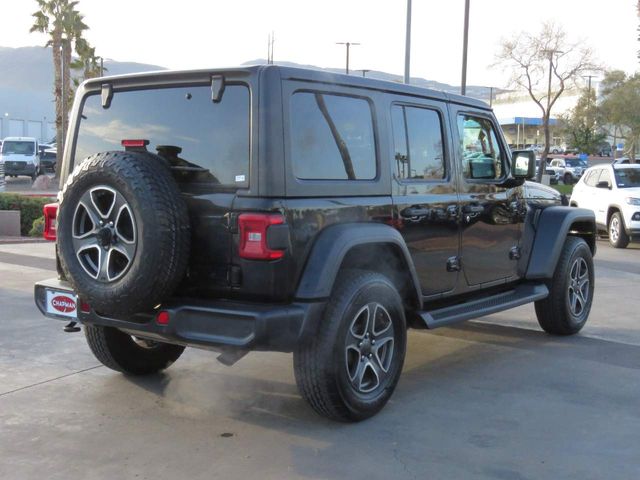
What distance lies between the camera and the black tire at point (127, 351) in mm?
5527

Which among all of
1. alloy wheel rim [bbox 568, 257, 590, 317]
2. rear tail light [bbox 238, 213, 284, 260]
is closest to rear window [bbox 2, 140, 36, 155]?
alloy wheel rim [bbox 568, 257, 590, 317]

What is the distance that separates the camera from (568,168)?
1891 inches

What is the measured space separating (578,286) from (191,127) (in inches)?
164

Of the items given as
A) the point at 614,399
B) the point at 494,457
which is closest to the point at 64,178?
the point at 494,457

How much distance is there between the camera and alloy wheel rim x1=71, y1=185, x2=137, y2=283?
4309 millimetres

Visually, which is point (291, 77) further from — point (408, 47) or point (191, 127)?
point (408, 47)

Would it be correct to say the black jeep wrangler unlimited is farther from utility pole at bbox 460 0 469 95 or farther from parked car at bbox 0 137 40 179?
parked car at bbox 0 137 40 179

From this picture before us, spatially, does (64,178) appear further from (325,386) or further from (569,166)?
(569,166)

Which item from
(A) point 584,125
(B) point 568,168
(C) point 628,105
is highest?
(C) point 628,105

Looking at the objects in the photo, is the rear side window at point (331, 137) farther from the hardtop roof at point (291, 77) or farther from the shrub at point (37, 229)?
the shrub at point (37, 229)

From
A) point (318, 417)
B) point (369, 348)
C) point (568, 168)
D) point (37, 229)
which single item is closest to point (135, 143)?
point (369, 348)

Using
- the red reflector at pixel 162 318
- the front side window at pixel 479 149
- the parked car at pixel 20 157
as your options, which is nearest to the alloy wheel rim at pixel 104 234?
the red reflector at pixel 162 318

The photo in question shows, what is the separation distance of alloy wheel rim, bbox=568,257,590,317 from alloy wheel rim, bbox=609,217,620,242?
26.3 ft

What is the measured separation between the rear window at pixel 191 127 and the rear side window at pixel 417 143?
4.15ft
